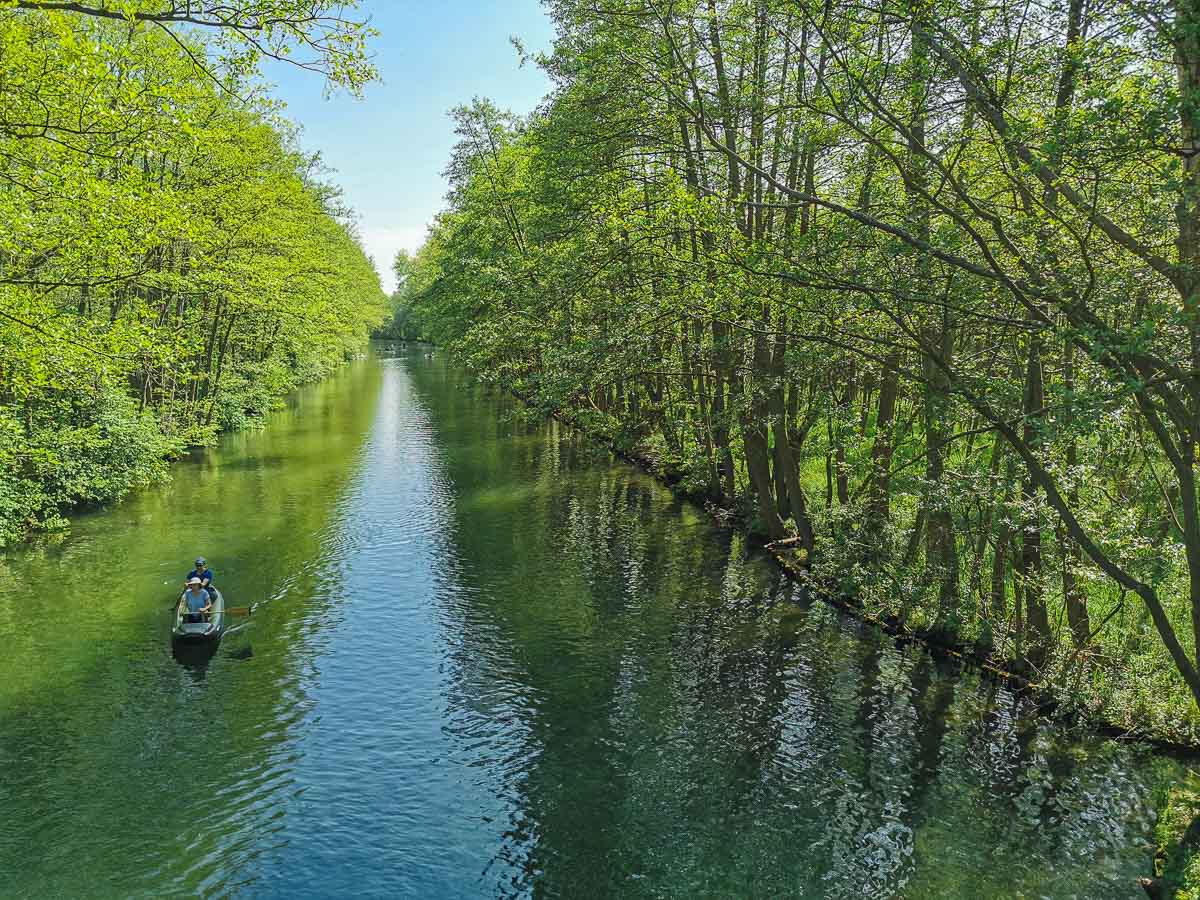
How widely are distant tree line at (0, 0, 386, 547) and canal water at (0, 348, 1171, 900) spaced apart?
3.84 metres

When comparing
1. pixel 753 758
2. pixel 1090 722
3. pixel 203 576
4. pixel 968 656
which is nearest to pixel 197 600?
pixel 203 576

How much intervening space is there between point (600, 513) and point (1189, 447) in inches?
768

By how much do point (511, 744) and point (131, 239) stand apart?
14574 mm

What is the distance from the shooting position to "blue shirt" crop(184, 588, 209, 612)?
55.0 ft

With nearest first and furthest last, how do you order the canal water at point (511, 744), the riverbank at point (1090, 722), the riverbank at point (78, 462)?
1. the riverbank at point (1090, 722)
2. the canal water at point (511, 744)
3. the riverbank at point (78, 462)

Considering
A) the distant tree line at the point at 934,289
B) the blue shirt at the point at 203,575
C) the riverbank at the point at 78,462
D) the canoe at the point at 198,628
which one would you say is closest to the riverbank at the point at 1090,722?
the distant tree line at the point at 934,289

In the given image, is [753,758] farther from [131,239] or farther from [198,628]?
[131,239]

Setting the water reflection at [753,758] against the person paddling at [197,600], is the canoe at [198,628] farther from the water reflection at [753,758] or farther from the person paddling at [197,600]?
the water reflection at [753,758]

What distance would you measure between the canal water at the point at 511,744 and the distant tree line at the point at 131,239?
384cm

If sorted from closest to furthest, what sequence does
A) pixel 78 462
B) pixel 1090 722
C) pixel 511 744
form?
pixel 1090 722, pixel 511 744, pixel 78 462

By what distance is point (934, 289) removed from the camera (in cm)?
1135

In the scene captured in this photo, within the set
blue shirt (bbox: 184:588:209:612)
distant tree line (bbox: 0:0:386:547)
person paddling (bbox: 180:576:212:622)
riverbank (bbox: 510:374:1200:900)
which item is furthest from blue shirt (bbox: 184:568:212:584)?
riverbank (bbox: 510:374:1200:900)

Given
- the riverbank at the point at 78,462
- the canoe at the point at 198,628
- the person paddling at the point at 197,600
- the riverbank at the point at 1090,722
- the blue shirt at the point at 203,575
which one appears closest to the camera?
the riverbank at the point at 1090,722

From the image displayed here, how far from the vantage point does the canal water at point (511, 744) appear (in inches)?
407
